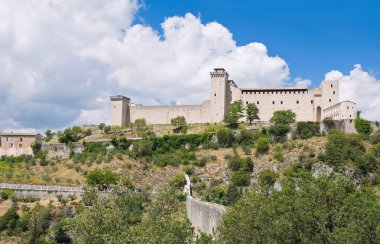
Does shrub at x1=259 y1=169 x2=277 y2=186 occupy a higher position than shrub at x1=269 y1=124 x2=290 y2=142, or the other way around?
shrub at x1=269 y1=124 x2=290 y2=142

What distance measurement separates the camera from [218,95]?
243 feet

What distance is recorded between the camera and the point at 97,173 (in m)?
53.5

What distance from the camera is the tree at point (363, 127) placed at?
5803 cm

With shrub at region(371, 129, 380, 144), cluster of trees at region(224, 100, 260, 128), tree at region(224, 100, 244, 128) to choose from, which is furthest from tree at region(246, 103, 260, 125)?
shrub at region(371, 129, 380, 144)

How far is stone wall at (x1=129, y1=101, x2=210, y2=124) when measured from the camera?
75.9 m

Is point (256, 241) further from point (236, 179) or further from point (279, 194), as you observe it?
point (236, 179)

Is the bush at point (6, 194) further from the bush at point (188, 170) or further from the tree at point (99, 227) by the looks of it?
the tree at point (99, 227)

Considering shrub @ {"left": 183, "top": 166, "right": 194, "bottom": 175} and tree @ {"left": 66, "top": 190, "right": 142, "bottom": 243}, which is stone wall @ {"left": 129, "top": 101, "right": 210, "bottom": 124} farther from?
tree @ {"left": 66, "top": 190, "right": 142, "bottom": 243}

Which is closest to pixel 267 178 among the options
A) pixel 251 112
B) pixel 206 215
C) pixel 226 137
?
pixel 226 137

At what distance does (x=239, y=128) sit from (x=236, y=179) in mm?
16864

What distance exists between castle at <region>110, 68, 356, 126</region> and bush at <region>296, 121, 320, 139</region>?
7418 millimetres

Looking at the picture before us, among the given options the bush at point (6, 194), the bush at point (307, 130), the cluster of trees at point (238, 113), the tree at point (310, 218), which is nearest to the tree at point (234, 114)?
the cluster of trees at point (238, 113)

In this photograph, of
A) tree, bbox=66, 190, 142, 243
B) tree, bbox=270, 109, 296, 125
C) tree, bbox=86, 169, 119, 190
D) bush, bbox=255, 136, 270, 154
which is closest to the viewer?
tree, bbox=66, 190, 142, 243

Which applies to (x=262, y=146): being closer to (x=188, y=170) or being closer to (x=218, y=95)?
(x=188, y=170)
